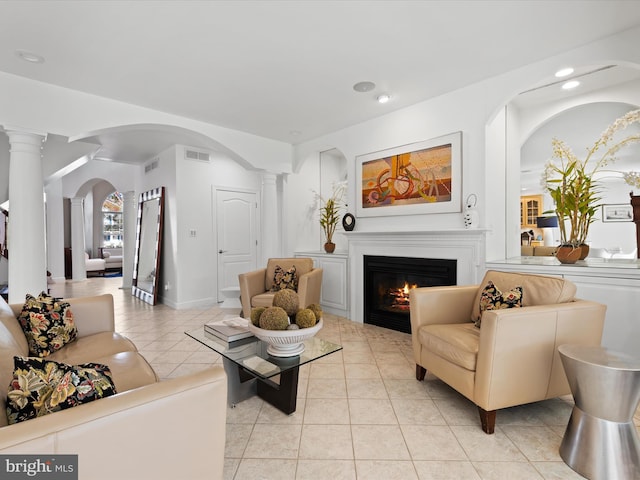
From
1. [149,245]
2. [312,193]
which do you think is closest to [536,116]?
[312,193]

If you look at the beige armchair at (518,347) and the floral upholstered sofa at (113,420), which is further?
the beige armchair at (518,347)

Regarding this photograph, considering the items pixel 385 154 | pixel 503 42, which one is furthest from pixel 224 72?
pixel 503 42

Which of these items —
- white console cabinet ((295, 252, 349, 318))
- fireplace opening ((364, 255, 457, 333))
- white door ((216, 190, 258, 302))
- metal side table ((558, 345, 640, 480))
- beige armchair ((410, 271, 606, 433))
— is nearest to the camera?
metal side table ((558, 345, 640, 480))

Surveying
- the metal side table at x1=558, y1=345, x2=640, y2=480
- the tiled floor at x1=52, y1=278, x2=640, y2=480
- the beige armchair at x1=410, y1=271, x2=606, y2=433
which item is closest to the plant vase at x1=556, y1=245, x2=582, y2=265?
the beige armchair at x1=410, y1=271, x2=606, y2=433

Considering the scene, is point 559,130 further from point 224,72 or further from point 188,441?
point 188,441

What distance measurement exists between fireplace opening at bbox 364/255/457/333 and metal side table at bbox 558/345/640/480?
178 cm

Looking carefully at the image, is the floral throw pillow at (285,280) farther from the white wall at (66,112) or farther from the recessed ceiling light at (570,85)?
the recessed ceiling light at (570,85)

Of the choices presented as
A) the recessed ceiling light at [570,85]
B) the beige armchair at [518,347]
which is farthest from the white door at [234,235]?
the recessed ceiling light at [570,85]

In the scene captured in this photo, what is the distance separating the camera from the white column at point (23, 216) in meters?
3.02

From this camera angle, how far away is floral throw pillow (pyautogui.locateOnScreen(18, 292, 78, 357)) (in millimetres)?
1972

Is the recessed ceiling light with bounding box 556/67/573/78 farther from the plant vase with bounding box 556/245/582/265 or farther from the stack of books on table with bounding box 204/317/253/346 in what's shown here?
the stack of books on table with bounding box 204/317/253/346

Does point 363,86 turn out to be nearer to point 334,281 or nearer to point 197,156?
point 334,281

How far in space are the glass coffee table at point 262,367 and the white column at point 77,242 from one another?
27.2 ft

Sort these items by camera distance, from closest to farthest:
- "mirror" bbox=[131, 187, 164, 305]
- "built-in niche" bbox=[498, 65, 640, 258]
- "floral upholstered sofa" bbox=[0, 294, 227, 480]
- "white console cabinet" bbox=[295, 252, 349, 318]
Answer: "floral upholstered sofa" bbox=[0, 294, 227, 480], "built-in niche" bbox=[498, 65, 640, 258], "white console cabinet" bbox=[295, 252, 349, 318], "mirror" bbox=[131, 187, 164, 305]
